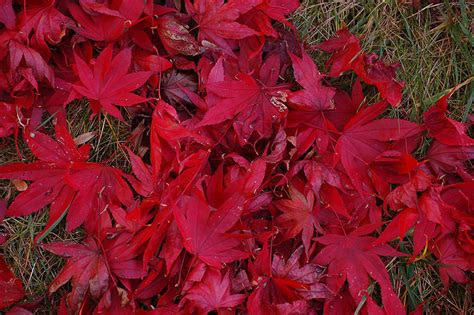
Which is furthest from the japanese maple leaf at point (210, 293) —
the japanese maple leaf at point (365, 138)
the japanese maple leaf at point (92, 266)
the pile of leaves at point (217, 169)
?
the japanese maple leaf at point (365, 138)

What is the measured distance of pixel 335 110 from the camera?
1253 mm

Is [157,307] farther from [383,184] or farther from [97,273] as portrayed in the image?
[383,184]

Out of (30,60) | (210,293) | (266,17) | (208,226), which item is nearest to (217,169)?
(208,226)

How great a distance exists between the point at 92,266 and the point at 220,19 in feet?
1.98

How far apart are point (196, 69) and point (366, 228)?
1.70 ft

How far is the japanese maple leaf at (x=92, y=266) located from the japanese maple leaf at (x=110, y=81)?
0.29 meters

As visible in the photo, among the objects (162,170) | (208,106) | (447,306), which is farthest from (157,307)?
(447,306)

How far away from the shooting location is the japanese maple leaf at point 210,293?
111 cm

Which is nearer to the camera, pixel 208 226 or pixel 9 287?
pixel 208 226

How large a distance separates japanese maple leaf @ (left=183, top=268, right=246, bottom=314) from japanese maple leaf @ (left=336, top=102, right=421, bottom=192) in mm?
356

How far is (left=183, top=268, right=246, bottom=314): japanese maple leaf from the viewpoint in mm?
1107

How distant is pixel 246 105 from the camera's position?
1.15 meters

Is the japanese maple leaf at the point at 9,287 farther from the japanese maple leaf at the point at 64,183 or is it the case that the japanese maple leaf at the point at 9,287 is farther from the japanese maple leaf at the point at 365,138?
the japanese maple leaf at the point at 365,138

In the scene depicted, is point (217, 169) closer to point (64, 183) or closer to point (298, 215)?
point (298, 215)
